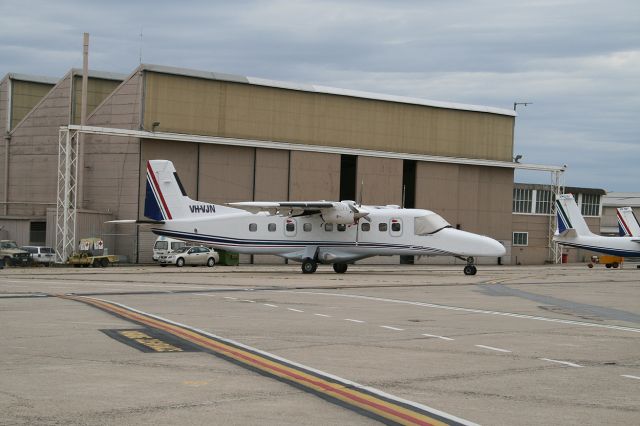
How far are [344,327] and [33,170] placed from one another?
52.8 m

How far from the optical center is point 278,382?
35.6 feet

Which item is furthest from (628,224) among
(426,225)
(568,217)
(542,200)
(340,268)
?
(340,268)

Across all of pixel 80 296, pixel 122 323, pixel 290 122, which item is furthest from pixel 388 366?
pixel 290 122

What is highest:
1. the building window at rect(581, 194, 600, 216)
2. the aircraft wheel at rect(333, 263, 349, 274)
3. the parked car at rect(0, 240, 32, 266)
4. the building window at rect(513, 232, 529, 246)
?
the building window at rect(581, 194, 600, 216)

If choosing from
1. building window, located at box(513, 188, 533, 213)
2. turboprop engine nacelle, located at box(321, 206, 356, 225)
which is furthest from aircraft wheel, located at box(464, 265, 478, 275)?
building window, located at box(513, 188, 533, 213)

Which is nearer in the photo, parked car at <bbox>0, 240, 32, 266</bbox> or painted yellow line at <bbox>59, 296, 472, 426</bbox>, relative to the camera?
painted yellow line at <bbox>59, 296, 472, 426</bbox>

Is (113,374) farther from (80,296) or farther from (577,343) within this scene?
(80,296)

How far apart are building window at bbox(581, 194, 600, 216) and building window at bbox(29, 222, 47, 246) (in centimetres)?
5559

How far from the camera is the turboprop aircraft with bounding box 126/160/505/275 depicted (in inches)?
1602

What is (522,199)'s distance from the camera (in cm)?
8219

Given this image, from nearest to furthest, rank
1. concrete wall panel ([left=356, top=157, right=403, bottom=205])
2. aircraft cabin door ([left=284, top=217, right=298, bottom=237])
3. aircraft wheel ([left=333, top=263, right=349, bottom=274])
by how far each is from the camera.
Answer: aircraft cabin door ([left=284, top=217, right=298, bottom=237]), aircraft wheel ([left=333, top=263, right=349, bottom=274]), concrete wall panel ([left=356, top=157, right=403, bottom=205])

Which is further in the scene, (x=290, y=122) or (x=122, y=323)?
(x=290, y=122)

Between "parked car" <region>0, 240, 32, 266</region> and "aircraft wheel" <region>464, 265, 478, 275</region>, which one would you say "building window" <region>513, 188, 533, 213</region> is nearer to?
"aircraft wheel" <region>464, 265, 478, 275</region>

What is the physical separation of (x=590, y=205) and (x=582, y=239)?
3285 centimetres
